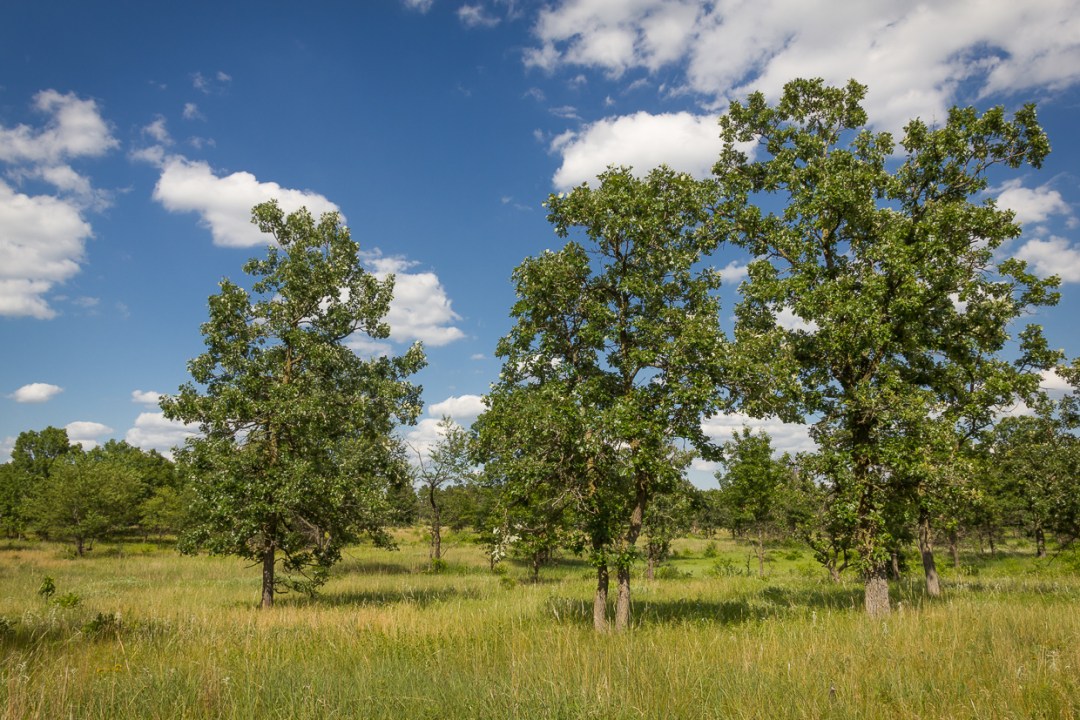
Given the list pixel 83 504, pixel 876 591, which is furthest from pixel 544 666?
pixel 83 504

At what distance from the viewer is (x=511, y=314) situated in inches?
520

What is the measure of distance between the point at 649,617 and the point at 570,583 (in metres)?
13.3

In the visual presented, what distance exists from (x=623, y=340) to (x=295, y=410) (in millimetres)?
10223

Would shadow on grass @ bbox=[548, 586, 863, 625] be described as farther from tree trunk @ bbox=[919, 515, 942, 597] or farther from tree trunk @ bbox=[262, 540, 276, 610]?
tree trunk @ bbox=[262, 540, 276, 610]

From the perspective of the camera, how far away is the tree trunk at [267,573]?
18.1 m

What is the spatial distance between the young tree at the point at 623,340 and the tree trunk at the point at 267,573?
11.1 metres

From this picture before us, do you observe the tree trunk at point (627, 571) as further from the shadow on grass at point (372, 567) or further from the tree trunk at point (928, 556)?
Result: the shadow on grass at point (372, 567)

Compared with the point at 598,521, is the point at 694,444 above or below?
above

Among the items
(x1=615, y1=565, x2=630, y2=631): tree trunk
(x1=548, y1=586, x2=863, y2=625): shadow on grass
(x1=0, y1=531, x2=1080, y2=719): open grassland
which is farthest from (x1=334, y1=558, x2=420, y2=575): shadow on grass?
(x1=615, y1=565, x2=630, y2=631): tree trunk

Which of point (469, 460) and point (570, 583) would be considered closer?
point (469, 460)

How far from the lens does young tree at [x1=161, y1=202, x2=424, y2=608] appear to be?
16.8m

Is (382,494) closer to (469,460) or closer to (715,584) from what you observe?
(469,460)

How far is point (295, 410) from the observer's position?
54.4ft

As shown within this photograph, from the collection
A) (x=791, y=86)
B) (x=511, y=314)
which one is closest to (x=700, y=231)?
(x=511, y=314)
